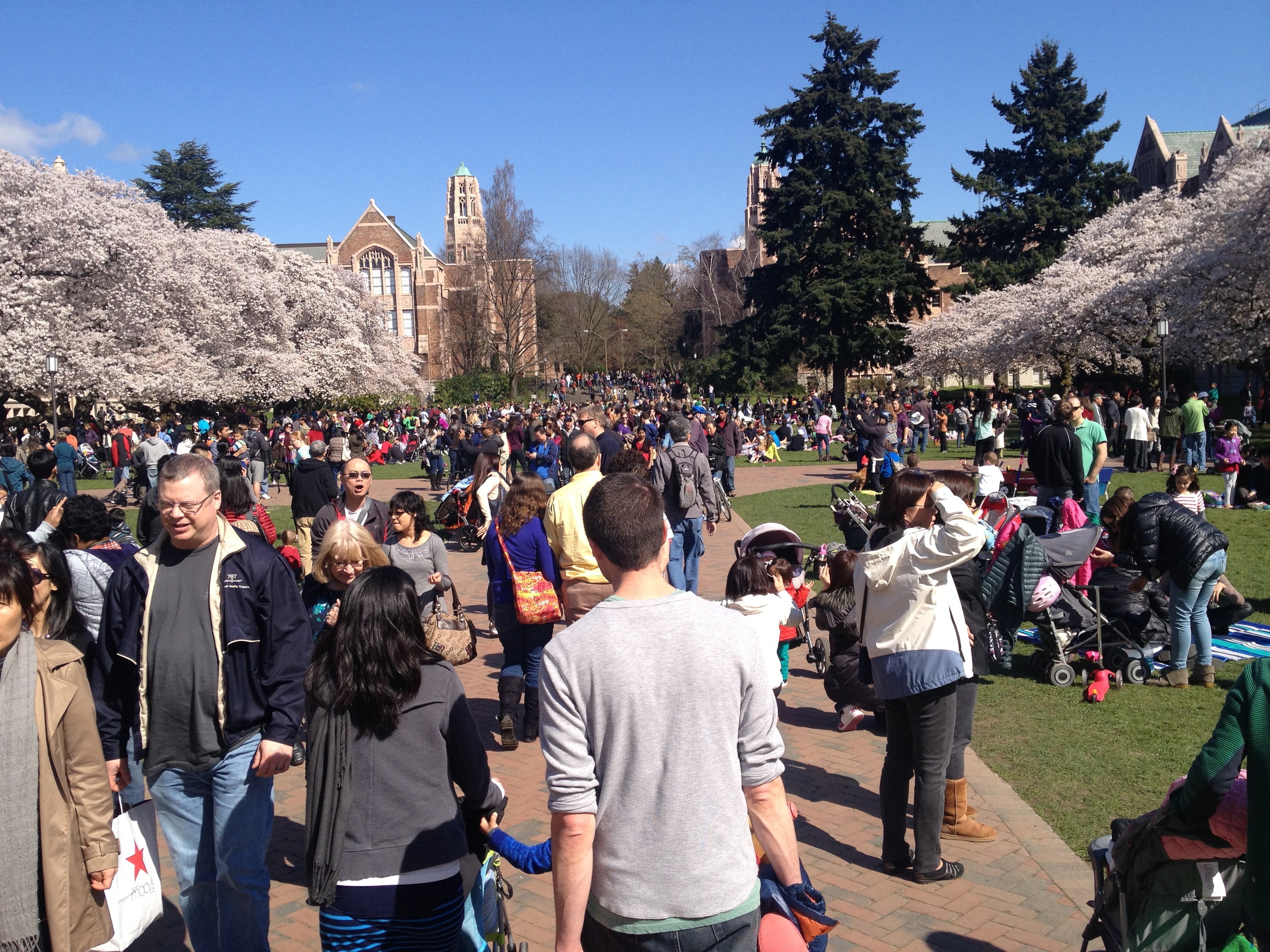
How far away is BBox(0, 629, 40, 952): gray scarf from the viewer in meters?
2.93

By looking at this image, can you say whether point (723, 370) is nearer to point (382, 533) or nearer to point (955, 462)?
point (955, 462)

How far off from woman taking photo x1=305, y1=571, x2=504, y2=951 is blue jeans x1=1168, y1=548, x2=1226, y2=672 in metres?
6.26

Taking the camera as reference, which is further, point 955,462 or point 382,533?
point 955,462

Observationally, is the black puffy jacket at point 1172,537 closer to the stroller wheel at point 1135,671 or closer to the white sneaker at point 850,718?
the stroller wheel at point 1135,671

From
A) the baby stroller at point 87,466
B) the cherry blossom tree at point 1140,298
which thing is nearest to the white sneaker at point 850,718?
the cherry blossom tree at point 1140,298

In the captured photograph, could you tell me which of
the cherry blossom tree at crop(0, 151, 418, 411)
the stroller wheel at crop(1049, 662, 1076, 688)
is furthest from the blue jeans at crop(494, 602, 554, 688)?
the cherry blossom tree at crop(0, 151, 418, 411)

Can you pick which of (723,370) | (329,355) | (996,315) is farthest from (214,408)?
(996,315)

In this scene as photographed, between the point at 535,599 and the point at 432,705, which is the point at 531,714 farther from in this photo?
the point at 432,705

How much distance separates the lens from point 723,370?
49.2 metres

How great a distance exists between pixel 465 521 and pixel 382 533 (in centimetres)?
797

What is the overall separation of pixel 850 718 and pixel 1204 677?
2896 millimetres

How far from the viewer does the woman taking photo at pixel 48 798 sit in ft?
9.67

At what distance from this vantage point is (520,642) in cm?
641

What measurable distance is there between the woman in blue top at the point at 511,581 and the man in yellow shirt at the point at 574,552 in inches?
3.9
